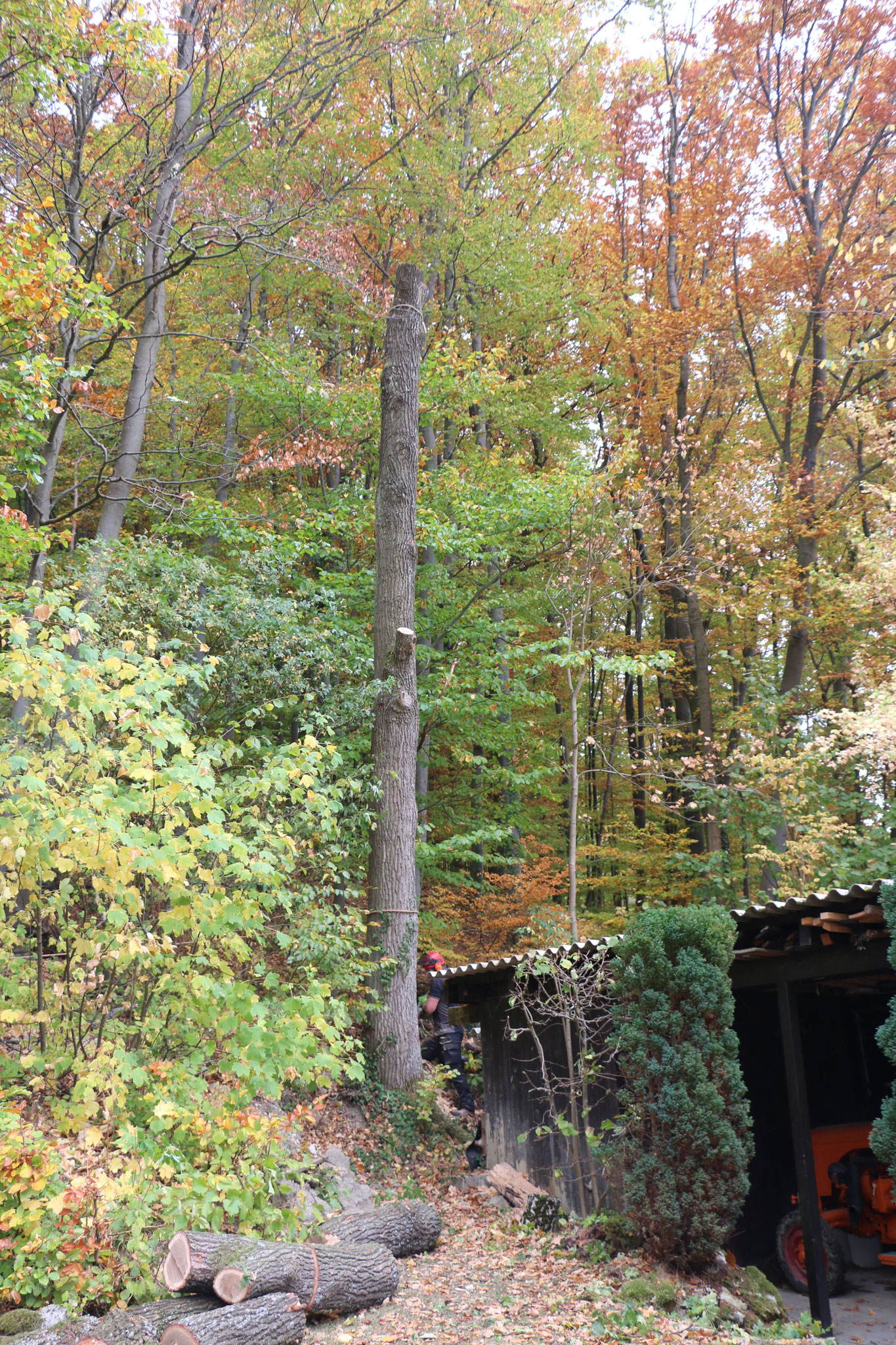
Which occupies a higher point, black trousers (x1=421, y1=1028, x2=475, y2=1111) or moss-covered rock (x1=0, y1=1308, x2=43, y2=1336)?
black trousers (x1=421, y1=1028, x2=475, y2=1111)

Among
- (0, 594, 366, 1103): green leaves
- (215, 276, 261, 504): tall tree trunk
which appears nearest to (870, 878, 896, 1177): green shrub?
(0, 594, 366, 1103): green leaves

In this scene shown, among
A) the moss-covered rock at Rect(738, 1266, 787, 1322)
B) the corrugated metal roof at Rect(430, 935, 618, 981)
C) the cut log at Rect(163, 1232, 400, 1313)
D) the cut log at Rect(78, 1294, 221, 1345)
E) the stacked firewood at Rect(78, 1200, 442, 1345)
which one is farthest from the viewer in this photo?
the corrugated metal roof at Rect(430, 935, 618, 981)

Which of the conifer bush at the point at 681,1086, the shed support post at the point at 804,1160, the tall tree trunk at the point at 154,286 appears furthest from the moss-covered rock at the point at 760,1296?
the tall tree trunk at the point at 154,286

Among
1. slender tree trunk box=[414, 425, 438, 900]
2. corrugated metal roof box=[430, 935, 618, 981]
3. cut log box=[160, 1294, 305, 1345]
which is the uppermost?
slender tree trunk box=[414, 425, 438, 900]

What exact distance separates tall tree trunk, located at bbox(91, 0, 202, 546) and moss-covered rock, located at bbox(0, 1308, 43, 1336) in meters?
8.16

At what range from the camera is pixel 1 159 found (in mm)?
→ 9953

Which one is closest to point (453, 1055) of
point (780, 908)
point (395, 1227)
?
point (395, 1227)

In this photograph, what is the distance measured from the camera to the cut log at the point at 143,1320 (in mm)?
4074

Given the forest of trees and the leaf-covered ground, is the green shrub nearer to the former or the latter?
the leaf-covered ground

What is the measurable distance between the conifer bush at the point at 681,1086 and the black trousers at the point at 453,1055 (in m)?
3.98

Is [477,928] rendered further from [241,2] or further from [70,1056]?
[241,2]

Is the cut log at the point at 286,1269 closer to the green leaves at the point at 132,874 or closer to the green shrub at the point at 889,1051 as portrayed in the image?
the green leaves at the point at 132,874

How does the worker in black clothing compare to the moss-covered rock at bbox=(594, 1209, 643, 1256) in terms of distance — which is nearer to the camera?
the moss-covered rock at bbox=(594, 1209, 643, 1256)

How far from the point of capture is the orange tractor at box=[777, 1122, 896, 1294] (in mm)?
7352
